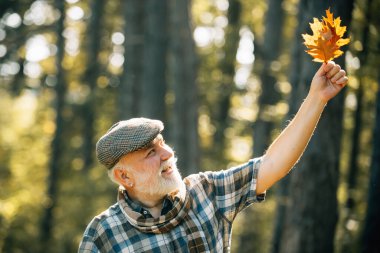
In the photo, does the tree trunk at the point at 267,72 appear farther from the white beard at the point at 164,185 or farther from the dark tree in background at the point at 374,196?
the white beard at the point at 164,185

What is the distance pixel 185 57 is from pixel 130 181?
960 centimetres

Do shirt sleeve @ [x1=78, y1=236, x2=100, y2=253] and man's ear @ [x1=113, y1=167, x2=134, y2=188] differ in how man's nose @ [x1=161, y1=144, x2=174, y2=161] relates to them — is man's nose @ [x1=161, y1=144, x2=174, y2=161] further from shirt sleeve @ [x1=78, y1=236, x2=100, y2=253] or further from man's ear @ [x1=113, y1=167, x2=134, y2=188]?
shirt sleeve @ [x1=78, y1=236, x2=100, y2=253]

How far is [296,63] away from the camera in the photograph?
7805mm

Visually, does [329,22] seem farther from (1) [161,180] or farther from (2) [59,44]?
(2) [59,44]

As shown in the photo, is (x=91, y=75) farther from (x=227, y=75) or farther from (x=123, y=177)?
(x=123, y=177)

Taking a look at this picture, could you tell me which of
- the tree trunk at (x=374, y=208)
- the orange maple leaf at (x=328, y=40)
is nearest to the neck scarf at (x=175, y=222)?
the orange maple leaf at (x=328, y=40)

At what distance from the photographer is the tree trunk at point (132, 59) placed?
51.3ft

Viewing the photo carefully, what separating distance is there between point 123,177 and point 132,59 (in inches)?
481

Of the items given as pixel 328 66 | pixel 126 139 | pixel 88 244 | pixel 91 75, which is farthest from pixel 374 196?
pixel 91 75

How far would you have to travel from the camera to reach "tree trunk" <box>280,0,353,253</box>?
6719 mm

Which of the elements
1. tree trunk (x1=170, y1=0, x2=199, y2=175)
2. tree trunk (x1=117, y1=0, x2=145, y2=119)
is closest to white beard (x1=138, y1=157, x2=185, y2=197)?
tree trunk (x1=170, y1=0, x2=199, y2=175)

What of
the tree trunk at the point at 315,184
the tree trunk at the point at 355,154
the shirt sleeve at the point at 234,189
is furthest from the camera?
the tree trunk at the point at 355,154

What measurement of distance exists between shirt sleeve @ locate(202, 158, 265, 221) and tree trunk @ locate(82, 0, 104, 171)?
1683 cm

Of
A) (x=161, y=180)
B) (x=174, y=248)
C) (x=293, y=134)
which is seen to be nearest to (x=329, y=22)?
(x=293, y=134)
